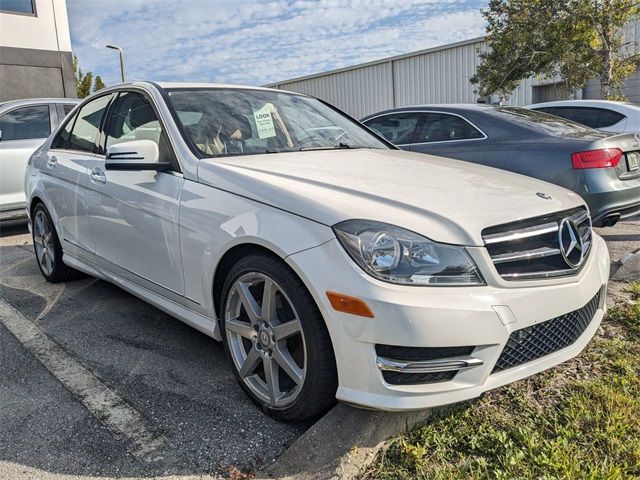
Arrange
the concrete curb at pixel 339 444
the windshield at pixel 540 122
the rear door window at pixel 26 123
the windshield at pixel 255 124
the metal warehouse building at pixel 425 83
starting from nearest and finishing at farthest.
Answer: the concrete curb at pixel 339 444
the windshield at pixel 255 124
the windshield at pixel 540 122
the rear door window at pixel 26 123
the metal warehouse building at pixel 425 83

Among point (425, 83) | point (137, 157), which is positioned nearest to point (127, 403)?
point (137, 157)

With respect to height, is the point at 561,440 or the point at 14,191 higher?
the point at 14,191

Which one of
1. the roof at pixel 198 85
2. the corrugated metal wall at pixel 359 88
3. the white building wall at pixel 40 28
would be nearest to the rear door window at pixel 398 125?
the roof at pixel 198 85

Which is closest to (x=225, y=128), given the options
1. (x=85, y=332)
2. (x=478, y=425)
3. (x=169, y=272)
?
(x=169, y=272)

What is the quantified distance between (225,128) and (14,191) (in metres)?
4.89

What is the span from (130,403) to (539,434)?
186 centimetres

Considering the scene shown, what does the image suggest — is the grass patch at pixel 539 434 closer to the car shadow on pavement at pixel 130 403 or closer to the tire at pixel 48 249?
the car shadow on pavement at pixel 130 403

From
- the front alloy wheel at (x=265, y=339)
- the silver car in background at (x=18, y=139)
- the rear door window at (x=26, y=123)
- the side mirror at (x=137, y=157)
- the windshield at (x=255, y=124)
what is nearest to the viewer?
the front alloy wheel at (x=265, y=339)

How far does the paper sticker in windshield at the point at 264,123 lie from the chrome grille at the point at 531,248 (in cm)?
163

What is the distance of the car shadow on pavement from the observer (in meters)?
2.24

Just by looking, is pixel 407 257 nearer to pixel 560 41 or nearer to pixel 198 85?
pixel 198 85

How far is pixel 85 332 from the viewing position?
3.60m

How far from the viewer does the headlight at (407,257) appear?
2.06 metres

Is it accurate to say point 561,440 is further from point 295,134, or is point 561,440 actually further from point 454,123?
point 454,123
